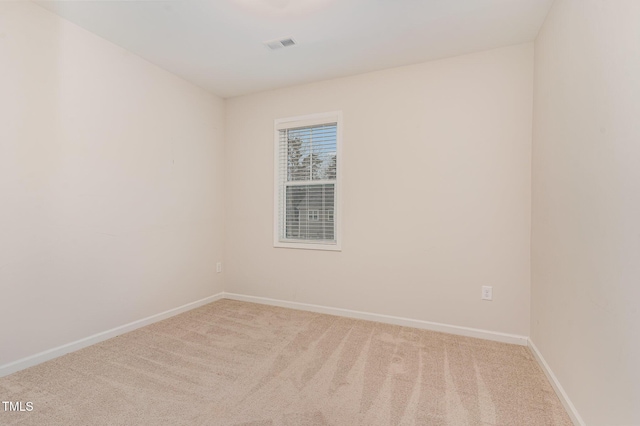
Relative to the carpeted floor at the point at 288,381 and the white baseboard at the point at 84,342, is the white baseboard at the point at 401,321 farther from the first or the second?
the white baseboard at the point at 84,342

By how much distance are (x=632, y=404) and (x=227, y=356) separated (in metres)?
2.22

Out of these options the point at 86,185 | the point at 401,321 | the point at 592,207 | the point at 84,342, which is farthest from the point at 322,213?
the point at 84,342

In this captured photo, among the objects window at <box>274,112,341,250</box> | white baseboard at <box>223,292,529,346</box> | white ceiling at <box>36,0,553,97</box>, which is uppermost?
white ceiling at <box>36,0,553,97</box>

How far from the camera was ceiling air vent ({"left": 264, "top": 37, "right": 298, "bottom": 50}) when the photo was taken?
7.97ft

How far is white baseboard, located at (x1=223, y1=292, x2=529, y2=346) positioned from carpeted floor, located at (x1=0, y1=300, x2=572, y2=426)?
78 mm

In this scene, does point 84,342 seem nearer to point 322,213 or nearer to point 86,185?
point 86,185

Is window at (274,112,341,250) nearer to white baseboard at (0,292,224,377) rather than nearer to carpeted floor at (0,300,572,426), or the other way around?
carpeted floor at (0,300,572,426)

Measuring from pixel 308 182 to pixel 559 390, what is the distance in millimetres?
2659

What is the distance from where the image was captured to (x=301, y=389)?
5.81 ft

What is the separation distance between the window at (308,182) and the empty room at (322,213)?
25mm

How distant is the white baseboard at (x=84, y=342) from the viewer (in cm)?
193

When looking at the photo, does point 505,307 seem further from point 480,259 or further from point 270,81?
point 270,81

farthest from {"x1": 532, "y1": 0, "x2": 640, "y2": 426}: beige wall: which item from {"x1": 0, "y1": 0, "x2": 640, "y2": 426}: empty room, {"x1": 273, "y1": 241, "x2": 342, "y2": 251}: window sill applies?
{"x1": 273, "y1": 241, "x2": 342, "y2": 251}: window sill

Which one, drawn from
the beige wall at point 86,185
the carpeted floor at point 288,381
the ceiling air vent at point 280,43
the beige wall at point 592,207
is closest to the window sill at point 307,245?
the carpeted floor at point 288,381
